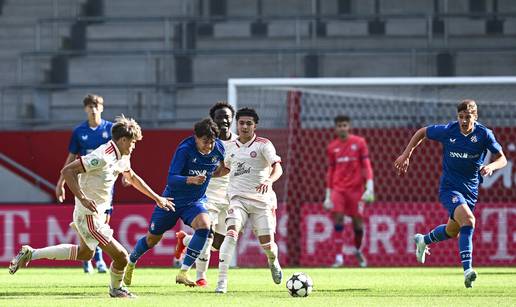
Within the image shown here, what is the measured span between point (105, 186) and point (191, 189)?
0.98m

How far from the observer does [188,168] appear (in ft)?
33.5

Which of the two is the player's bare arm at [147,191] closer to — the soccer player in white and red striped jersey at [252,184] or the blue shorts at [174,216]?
the blue shorts at [174,216]

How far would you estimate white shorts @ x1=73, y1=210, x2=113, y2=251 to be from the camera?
9.38m

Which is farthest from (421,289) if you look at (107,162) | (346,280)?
(107,162)

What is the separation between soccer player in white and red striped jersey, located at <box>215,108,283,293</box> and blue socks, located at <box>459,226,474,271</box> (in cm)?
175

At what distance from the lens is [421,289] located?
10492 mm

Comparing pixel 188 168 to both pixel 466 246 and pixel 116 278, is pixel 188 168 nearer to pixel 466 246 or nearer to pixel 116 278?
pixel 116 278

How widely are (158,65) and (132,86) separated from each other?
1.18 metres

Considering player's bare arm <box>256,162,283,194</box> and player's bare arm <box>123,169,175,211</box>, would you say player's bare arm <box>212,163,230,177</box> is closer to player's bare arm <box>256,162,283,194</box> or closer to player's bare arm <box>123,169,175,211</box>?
player's bare arm <box>256,162,283,194</box>

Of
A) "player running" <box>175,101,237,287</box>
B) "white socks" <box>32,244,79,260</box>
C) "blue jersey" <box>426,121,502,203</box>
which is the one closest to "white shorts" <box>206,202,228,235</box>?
"player running" <box>175,101,237,287</box>

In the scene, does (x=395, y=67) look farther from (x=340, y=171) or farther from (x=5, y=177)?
(x=5, y=177)

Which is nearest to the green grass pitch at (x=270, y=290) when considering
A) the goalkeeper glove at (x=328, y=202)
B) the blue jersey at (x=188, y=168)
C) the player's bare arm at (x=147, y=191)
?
the player's bare arm at (x=147, y=191)

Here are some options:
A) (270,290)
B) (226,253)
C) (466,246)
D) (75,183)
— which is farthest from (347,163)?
(75,183)

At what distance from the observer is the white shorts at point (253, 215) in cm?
1051
